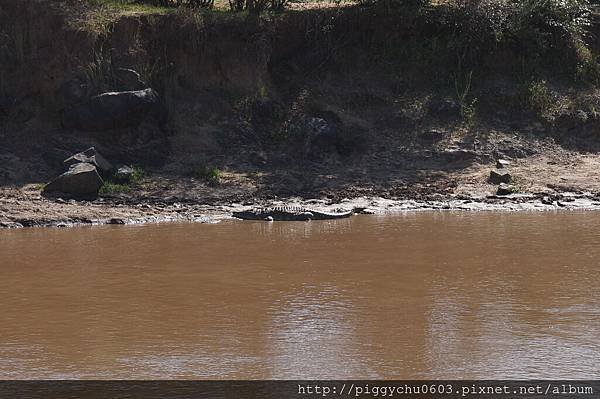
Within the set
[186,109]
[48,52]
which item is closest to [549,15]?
[186,109]

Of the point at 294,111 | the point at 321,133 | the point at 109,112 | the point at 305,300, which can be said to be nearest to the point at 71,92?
the point at 109,112

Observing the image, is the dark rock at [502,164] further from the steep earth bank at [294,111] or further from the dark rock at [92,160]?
the dark rock at [92,160]

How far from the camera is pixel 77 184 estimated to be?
12.1 m

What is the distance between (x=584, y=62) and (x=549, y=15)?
1.04 meters

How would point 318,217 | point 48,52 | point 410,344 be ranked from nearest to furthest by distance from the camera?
point 410,344, point 318,217, point 48,52

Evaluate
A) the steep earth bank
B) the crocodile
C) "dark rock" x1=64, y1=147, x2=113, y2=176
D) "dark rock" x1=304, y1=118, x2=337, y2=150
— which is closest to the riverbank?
the steep earth bank

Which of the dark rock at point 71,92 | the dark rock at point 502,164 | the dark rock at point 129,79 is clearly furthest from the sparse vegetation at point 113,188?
the dark rock at point 502,164

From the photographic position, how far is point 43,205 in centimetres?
1164

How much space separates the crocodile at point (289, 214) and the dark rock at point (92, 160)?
226 centimetres

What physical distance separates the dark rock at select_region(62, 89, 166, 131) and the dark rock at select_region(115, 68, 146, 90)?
15.5 inches

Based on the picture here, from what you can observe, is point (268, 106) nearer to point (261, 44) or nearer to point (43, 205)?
point (261, 44)

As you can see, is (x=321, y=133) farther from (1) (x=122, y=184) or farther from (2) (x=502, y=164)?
(1) (x=122, y=184)

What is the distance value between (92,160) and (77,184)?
1.86 ft

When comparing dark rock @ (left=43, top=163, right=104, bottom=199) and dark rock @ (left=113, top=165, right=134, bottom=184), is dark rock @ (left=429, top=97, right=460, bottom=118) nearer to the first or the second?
dark rock @ (left=113, top=165, right=134, bottom=184)
